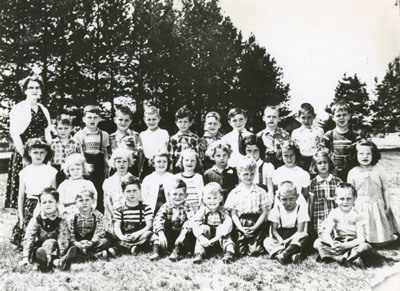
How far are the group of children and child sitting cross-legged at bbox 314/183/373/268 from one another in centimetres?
1

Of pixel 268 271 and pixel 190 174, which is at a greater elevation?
pixel 190 174

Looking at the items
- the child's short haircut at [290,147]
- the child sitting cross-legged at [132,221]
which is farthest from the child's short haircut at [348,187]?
the child sitting cross-legged at [132,221]

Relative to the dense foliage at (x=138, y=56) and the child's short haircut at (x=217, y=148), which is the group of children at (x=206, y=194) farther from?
the dense foliage at (x=138, y=56)

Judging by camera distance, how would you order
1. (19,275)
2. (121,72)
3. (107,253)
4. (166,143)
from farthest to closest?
(121,72)
(166,143)
(107,253)
(19,275)

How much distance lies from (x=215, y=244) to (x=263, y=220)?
0.57 m

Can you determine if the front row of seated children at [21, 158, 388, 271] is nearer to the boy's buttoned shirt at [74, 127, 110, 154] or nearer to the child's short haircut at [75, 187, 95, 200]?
the child's short haircut at [75, 187, 95, 200]

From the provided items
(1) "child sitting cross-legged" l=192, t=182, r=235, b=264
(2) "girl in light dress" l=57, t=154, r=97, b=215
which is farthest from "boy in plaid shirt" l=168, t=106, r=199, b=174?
(2) "girl in light dress" l=57, t=154, r=97, b=215

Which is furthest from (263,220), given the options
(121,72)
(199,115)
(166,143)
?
(121,72)

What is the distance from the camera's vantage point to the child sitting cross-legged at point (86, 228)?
14.1 feet

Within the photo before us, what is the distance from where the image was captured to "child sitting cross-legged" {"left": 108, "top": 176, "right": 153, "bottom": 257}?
14.5ft

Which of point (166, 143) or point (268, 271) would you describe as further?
point (166, 143)

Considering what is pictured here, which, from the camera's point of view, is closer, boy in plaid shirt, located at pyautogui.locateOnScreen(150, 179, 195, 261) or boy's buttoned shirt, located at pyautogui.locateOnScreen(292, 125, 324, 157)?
boy in plaid shirt, located at pyautogui.locateOnScreen(150, 179, 195, 261)

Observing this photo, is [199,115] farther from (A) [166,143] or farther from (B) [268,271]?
(B) [268,271]

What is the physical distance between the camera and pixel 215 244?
4430 mm
